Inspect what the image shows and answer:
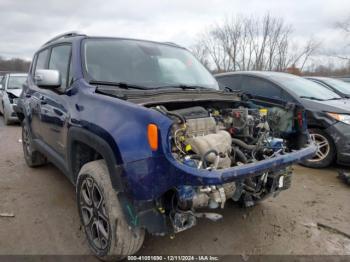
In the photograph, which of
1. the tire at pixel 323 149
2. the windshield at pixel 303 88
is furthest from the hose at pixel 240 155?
the windshield at pixel 303 88

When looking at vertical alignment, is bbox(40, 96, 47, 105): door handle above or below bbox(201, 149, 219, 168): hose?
above

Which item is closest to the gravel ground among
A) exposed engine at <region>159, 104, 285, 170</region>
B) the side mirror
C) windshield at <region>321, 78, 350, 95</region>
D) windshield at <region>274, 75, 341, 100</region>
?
exposed engine at <region>159, 104, 285, 170</region>

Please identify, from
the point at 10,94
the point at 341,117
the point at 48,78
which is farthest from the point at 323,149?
the point at 10,94

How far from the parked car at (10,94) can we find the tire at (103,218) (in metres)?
7.19

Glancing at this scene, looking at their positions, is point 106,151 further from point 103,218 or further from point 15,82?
point 15,82

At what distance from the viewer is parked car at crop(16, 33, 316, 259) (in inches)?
83.3

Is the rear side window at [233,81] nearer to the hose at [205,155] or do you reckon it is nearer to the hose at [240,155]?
the hose at [240,155]

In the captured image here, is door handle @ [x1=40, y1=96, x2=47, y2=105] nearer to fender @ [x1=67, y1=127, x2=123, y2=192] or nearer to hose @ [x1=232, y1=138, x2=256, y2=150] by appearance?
fender @ [x1=67, y1=127, x2=123, y2=192]

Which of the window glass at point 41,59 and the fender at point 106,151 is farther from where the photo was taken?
the window glass at point 41,59

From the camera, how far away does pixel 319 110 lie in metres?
5.20

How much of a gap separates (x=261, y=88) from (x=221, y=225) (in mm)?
3543

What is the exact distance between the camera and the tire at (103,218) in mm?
2322

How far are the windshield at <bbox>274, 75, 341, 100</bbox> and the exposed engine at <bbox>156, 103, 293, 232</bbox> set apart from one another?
2.44 metres

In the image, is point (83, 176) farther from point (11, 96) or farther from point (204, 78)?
point (11, 96)
